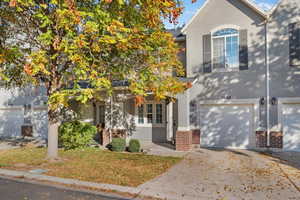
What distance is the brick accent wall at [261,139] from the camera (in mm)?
11394

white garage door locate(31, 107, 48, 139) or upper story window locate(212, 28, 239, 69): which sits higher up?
upper story window locate(212, 28, 239, 69)

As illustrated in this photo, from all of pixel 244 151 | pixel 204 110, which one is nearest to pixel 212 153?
pixel 244 151

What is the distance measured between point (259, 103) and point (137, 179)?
7766mm

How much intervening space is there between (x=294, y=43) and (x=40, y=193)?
484 inches

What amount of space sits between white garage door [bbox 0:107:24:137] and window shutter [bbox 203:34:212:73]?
14595mm

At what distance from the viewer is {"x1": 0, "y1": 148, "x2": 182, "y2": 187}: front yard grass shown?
7.38 m

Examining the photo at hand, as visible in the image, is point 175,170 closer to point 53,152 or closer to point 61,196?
point 61,196

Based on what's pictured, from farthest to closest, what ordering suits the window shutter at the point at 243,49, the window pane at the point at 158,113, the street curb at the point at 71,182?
the window pane at the point at 158,113 < the window shutter at the point at 243,49 < the street curb at the point at 71,182

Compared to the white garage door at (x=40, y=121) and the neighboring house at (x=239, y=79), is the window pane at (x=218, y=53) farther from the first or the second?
the white garage door at (x=40, y=121)

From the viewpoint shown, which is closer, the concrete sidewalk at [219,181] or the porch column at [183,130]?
the concrete sidewalk at [219,181]

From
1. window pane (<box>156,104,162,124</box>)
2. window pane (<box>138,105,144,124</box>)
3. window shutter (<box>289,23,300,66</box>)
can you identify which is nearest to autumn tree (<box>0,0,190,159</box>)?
window pane (<box>156,104,162,124</box>)

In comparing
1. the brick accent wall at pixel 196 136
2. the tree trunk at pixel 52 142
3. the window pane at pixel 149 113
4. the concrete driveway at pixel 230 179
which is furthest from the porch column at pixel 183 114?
the tree trunk at pixel 52 142

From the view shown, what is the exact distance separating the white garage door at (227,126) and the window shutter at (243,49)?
7.07ft

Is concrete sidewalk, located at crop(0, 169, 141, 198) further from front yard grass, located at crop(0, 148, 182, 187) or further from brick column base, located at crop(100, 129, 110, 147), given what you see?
brick column base, located at crop(100, 129, 110, 147)
